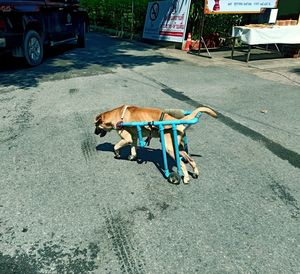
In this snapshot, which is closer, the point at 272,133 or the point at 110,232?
the point at 110,232

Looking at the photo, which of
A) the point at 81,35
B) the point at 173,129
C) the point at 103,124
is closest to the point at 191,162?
the point at 173,129

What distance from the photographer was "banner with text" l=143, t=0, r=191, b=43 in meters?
13.1

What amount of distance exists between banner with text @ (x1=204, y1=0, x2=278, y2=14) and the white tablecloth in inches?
47.0

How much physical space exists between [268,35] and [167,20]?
15.8 feet

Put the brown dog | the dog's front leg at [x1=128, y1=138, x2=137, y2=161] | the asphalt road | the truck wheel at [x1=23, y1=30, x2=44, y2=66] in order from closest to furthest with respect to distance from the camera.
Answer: the asphalt road, the brown dog, the dog's front leg at [x1=128, y1=138, x2=137, y2=161], the truck wheel at [x1=23, y1=30, x2=44, y2=66]

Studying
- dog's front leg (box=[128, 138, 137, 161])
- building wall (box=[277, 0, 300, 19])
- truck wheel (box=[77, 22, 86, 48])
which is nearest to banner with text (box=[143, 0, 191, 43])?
truck wheel (box=[77, 22, 86, 48])

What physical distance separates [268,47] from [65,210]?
13.7m

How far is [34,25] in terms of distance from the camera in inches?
360

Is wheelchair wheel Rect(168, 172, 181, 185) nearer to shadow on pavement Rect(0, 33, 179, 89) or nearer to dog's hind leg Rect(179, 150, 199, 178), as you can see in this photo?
dog's hind leg Rect(179, 150, 199, 178)

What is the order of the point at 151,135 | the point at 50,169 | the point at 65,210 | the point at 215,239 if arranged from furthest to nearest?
the point at 50,169 → the point at 151,135 → the point at 65,210 → the point at 215,239

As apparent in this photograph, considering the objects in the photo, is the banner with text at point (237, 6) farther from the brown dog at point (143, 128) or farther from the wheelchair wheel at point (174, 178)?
the wheelchair wheel at point (174, 178)

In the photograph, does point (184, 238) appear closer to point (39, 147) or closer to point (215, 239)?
point (215, 239)

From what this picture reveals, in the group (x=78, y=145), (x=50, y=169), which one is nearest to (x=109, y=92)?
(x=78, y=145)

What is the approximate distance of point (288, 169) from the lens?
404 cm
